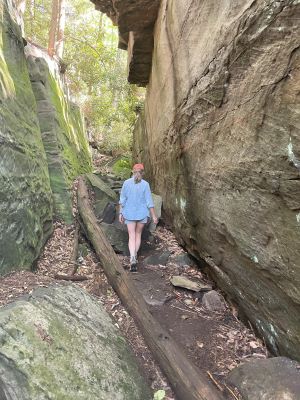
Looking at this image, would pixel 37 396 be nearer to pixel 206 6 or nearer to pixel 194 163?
pixel 194 163

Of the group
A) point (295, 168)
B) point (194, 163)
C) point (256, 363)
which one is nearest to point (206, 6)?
point (194, 163)

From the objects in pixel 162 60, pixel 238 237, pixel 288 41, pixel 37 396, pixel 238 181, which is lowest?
pixel 37 396

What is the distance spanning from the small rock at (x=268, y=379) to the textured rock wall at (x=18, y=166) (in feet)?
12.6

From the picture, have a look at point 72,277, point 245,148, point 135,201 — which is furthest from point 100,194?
point 245,148

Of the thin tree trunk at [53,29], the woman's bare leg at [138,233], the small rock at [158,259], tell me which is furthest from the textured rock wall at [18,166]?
the thin tree trunk at [53,29]

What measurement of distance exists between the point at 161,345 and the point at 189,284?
1971 mm

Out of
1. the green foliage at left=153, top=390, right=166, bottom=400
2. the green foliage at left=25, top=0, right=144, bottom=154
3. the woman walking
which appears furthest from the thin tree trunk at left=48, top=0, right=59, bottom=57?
the green foliage at left=153, top=390, right=166, bottom=400

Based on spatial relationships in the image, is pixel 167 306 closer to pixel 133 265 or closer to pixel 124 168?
pixel 133 265

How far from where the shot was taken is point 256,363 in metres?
4.07

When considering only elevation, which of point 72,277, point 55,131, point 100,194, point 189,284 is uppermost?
point 55,131

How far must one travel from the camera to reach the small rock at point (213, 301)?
5.84 metres

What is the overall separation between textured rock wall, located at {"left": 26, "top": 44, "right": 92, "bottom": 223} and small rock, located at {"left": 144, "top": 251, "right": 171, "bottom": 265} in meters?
2.49

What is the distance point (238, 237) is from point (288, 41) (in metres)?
2.53

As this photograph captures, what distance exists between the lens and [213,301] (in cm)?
592
